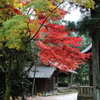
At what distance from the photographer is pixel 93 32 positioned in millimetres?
6562

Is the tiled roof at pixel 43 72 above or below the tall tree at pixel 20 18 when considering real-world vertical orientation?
below

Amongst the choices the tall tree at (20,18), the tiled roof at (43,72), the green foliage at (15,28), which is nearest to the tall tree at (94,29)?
the tall tree at (20,18)

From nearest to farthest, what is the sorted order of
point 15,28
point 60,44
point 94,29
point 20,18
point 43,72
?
point 15,28
point 20,18
point 94,29
point 60,44
point 43,72

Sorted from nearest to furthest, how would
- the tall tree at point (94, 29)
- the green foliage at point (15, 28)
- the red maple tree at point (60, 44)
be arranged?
the green foliage at point (15, 28)
the tall tree at point (94, 29)
the red maple tree at point (60, 44)

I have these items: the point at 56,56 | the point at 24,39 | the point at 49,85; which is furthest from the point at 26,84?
the point at 49,85

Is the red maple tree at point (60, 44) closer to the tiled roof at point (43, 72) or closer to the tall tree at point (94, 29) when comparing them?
the tall tree at point (94, 29)

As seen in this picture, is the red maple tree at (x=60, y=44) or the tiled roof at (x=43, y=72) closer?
the red maple tree at (x=60, y=44)

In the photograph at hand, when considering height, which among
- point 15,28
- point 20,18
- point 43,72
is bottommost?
point 43,72

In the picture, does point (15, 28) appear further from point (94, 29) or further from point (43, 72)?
point (43, 72)

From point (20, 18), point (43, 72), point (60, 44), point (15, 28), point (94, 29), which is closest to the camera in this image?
point (15, 28)

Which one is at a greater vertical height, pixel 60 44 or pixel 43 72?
pixel 60 44

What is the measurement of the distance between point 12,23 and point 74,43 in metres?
4.11

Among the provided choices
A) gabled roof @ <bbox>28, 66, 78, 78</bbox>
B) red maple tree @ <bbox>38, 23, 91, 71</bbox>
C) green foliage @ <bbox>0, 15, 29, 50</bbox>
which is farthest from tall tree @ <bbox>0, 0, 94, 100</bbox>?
gabled roof @ <bbox>28, 66, 78, 78</bbox>

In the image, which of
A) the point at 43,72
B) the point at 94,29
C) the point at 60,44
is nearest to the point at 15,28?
the point at 94,29
